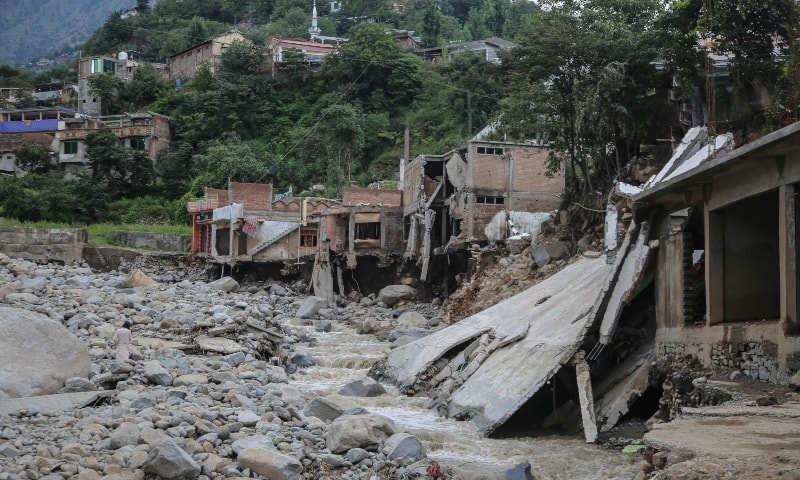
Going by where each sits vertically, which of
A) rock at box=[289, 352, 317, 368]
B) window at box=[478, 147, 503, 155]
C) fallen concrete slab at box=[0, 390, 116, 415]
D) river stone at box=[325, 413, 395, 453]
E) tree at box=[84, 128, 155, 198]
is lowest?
rock at box=[289, 352, 317, 368]

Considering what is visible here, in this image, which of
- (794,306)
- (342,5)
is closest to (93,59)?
(342,5)

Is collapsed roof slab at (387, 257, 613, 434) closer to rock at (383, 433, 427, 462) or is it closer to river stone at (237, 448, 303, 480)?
rock at (383, 433, 427, 462)

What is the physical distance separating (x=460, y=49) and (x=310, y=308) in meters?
43.0

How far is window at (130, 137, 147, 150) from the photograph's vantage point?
6100 centimetres

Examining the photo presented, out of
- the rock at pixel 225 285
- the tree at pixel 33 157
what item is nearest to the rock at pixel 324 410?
the rock at pixel 225 285

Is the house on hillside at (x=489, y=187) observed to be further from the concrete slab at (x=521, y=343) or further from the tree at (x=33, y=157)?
the tree at (x=33, y=157)

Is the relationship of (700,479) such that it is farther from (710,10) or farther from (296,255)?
(296,255)

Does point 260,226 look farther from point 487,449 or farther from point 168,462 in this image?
point 168,462

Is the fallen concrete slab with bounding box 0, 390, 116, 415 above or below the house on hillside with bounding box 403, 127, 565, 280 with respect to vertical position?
below

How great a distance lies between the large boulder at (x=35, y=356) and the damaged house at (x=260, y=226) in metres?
29.4

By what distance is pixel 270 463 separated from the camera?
9461mm

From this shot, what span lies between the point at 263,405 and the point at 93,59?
66173mm

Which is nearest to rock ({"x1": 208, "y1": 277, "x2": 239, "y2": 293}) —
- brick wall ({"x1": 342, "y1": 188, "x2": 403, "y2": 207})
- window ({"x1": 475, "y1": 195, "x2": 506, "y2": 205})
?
brick wall ({"x1": 342, "y1": 188, "x2": 403, "y2": 207})

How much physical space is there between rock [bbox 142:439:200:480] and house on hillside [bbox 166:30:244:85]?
6449cm
